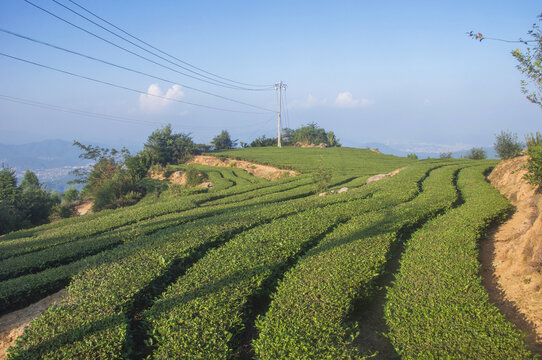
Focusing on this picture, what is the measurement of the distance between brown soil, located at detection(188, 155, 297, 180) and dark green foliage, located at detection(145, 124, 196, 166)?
6.58 feet

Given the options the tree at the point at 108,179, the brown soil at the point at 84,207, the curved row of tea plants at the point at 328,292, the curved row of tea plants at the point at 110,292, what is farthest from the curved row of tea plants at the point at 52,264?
the brown soil at the point at 84,207

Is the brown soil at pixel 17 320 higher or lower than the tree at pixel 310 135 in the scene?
lower

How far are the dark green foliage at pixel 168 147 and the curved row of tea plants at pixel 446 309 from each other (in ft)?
140

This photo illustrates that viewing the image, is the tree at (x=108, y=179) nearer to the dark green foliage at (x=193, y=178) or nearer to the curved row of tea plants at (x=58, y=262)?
the dark green foliage at (x=193, y=178)

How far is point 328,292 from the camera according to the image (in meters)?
5.82

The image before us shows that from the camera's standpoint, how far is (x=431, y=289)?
232 inches

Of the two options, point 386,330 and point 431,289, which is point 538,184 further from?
point 386,330

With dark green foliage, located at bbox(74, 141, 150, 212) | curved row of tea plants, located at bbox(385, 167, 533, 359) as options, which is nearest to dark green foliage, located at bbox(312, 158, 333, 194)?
curved row of tea plants, located at bbox(385, 167, 533, 359)

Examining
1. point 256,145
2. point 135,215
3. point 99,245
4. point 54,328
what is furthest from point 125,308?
point 256,145

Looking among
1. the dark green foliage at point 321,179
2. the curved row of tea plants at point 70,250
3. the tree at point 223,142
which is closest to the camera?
the curved row of tea plants at point 70,250

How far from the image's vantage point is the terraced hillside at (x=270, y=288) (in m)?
4.70

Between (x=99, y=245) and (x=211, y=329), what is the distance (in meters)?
7.10

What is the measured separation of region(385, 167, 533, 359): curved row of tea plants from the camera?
4398 millimetres

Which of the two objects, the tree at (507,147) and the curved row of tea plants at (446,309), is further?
the tree at (507,147)
